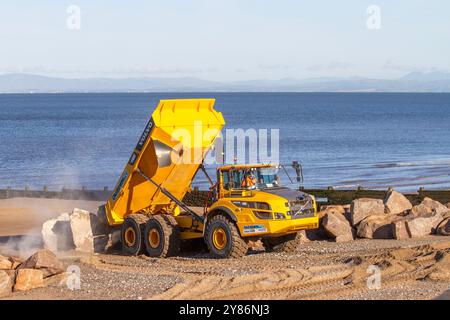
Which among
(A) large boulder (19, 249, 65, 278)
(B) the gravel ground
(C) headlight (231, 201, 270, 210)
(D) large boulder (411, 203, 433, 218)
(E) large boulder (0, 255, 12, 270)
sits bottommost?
(B) the gravel ground

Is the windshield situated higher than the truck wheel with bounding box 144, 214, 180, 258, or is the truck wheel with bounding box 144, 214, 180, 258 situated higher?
the windshield

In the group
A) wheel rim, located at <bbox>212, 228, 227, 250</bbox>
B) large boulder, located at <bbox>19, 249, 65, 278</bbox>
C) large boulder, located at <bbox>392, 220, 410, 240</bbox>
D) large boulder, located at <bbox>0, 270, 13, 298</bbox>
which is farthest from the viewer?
large boulder, located at <bbox>392, 220, 410, 240</bbox>

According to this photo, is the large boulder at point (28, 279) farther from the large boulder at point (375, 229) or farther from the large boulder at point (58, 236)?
the large boulder at point (375, 229)

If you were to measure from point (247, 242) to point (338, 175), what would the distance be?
33.0 meters

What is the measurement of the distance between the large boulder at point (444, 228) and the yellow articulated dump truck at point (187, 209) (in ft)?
15.2

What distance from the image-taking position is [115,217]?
2091 centimetres

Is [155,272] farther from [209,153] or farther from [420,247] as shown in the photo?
[420,247]

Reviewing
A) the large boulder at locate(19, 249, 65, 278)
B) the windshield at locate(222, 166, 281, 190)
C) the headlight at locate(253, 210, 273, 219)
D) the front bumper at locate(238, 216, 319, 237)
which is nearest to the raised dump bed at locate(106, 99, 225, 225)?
the windshield at locate(222, 166, 281, 190)

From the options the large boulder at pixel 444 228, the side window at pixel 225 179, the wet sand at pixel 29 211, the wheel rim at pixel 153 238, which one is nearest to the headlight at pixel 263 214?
the side window at pixel 225 179

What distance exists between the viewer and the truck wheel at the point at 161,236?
19781mm

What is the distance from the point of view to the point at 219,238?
62.6 feet

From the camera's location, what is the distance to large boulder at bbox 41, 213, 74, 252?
70.5 feet

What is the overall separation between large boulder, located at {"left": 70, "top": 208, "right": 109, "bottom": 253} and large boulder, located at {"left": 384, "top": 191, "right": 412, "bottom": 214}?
7742 millimetres

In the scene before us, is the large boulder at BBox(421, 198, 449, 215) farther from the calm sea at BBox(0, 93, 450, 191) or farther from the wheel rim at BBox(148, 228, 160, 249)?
the calm sea at BBox(0, 93, 450, 191)
